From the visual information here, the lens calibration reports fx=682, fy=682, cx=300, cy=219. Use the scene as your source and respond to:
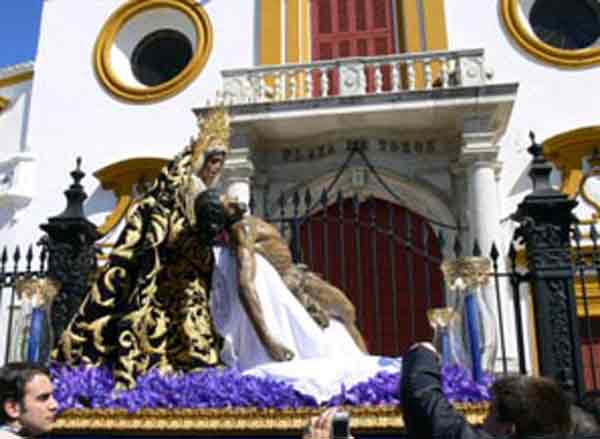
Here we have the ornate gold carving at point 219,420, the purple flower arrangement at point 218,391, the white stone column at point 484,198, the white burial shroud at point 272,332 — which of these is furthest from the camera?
the white stone column at point 484,198

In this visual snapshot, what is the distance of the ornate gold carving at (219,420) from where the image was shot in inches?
127

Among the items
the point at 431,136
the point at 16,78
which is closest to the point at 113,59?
the point at 16,78

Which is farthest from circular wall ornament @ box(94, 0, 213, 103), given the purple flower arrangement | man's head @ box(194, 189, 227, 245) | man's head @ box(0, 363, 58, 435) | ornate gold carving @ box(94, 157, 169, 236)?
man's head @ box(0, 363, 58, 435)

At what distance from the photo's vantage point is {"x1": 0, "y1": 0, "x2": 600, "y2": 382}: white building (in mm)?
10148

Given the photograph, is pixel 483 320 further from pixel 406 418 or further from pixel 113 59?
pixel 113 59

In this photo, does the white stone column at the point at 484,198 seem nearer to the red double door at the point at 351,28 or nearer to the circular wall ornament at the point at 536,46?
the circular wall ornament at the point at 536,46

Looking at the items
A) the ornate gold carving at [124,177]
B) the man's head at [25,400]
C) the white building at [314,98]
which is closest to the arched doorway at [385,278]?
the white building at [314,98]

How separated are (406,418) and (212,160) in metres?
2.71

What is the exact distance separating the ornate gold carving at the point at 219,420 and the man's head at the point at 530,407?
1279mm

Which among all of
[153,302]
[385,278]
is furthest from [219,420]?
[385,278]

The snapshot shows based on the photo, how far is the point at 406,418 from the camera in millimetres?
2182

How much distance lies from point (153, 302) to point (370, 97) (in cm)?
668

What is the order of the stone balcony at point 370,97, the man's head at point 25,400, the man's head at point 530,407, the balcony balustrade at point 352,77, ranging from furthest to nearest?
the balcony balustrade at point 352,77 → the stone balcony at point 370,97 → the man's head at point 25,400 → the man's head at point 530,407

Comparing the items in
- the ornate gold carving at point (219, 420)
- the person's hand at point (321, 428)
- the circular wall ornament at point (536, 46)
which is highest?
the circular wall ornament at point (536, 46)
